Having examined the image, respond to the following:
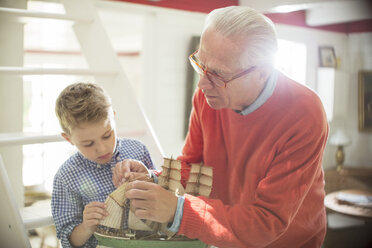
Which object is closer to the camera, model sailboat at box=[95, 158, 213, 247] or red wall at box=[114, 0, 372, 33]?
model sailboat at box=[95, 158, 213, 247]

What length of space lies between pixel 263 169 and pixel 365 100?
561cm

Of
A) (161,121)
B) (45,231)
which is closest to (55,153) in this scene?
(45,231)

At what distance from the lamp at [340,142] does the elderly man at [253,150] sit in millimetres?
4806

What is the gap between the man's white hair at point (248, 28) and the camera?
3.43ft

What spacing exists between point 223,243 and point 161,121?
303 centimetres

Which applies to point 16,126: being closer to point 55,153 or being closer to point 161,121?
point 161,121

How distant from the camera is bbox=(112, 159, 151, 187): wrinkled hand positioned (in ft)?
3.72

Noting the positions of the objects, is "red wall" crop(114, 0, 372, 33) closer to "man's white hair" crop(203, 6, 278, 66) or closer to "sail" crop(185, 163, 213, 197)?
"man's white hair" crop(203, 6, 278, 66)

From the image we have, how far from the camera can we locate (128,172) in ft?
3.74

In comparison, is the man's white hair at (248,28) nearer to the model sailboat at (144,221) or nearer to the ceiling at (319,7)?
the model sailboat at (144,221)

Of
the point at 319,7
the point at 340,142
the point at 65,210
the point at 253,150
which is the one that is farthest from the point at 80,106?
the point at 340,142

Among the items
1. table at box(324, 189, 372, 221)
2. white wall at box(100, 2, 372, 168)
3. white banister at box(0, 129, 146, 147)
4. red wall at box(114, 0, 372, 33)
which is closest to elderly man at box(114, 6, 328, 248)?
white banister at box(0, 129, 146, 147)

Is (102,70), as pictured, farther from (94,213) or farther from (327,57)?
(327,57)

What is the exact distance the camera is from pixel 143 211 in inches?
39.5
